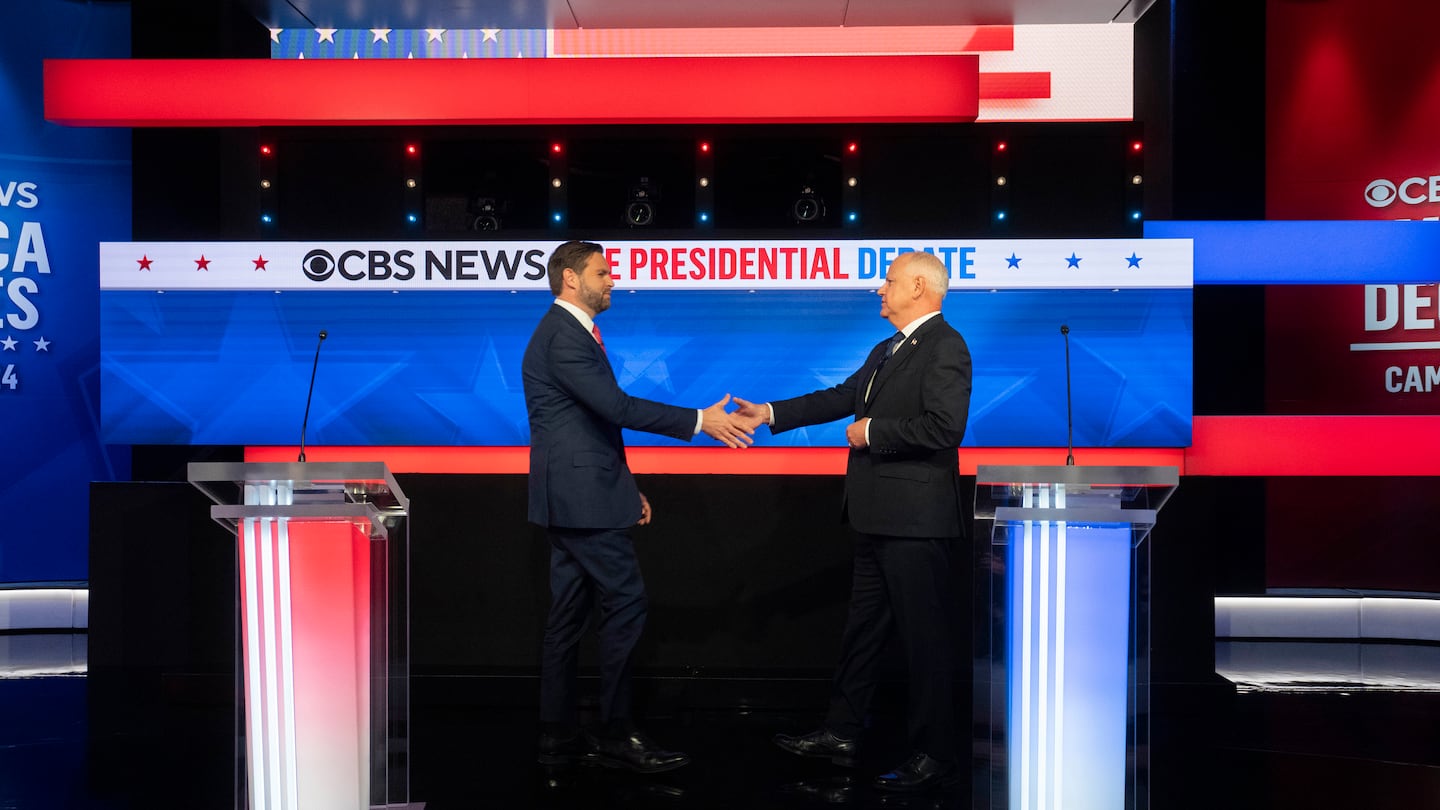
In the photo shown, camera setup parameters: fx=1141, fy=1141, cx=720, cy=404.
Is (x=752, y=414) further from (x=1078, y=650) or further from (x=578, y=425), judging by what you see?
(x=1078, y=650)

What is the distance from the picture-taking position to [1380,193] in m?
6.29

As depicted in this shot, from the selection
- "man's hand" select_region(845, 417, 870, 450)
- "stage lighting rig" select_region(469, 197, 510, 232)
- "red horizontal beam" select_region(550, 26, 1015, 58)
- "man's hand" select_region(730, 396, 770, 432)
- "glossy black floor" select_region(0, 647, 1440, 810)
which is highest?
"red horizontal beam" select_region(550, 26, 1015, 58)

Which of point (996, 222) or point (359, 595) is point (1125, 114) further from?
point (359, 595)

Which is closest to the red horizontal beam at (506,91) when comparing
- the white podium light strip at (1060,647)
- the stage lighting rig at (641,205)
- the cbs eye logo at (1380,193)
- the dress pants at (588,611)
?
the stage lighting rig at (641,205)

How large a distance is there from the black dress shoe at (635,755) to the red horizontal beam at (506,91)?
7.87ft

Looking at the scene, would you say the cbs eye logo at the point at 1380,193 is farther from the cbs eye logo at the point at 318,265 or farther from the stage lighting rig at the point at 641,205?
the cbs eye logo at the point at 318,265

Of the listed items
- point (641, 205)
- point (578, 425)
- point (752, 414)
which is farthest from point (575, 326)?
point (641, 205)

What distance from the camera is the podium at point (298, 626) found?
2.65 m

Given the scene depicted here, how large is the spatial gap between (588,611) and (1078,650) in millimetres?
1567

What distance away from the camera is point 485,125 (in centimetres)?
473

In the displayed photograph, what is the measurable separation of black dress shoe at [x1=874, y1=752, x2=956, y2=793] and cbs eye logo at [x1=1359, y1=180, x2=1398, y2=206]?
185 inches

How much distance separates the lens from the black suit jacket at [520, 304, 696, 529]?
3408 mm

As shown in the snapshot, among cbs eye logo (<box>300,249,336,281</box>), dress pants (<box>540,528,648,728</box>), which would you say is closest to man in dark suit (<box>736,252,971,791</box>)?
dress pants (<box>540,528,648,728</box>)

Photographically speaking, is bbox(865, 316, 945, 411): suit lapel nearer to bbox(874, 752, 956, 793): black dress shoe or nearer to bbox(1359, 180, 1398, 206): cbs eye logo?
bbox(874, 752, 956, 793): black dress shoe
